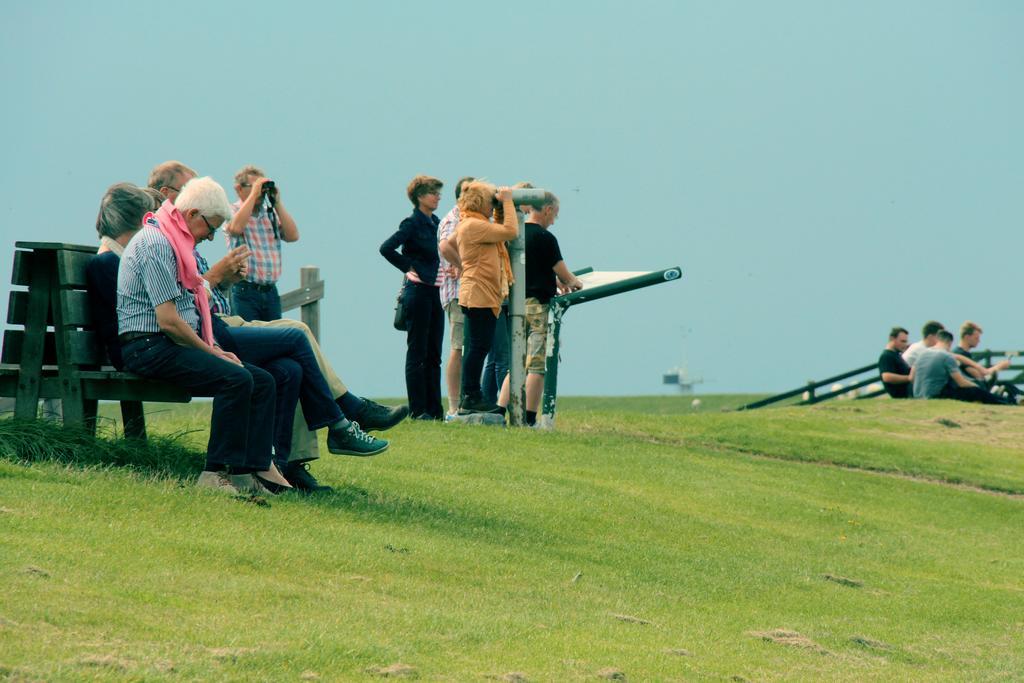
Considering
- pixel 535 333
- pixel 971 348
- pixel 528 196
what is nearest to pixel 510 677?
pixel 528 196

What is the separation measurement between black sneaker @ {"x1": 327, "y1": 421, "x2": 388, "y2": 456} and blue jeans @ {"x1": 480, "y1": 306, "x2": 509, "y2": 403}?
559cm

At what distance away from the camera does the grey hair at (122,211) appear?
820 centimetres

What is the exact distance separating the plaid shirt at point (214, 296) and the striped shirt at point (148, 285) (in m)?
0.53

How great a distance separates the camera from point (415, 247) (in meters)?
12.9

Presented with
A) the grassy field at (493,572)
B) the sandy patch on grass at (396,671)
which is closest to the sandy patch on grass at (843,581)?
the grassy field at (493,572)

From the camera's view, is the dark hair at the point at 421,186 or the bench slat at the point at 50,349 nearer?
the bench slat at the point at 50,349

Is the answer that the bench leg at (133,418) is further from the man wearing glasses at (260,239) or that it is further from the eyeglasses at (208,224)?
the man wearing glasses at (260,239)

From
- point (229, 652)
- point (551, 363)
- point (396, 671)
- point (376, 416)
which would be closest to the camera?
point (229, 652)

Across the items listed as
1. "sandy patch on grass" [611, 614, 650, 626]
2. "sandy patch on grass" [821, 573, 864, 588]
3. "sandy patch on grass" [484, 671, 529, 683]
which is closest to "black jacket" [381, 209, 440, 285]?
"sandy patch on grass" [821, 573, 864, 588]

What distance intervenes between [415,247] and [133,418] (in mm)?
4628

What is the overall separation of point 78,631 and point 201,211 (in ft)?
11.0

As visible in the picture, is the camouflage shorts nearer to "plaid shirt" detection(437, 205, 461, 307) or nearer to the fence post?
"plaid shirt" detection(437, 205, 461, 307)

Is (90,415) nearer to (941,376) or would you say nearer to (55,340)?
(55,340)

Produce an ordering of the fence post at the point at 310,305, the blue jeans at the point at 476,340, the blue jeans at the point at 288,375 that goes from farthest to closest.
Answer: the fence post at the point at 310,305 → the blue jeans at the point at 476,340 → the blue jeans at the point at 288,375
